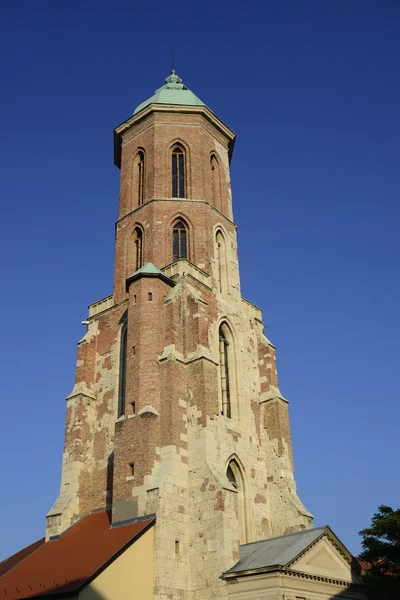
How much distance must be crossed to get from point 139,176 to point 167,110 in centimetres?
392

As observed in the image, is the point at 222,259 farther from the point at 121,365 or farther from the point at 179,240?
the point at 121,365

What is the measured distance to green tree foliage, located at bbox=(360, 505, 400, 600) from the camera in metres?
25.3

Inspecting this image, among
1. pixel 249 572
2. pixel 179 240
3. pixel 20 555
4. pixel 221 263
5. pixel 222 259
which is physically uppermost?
pixel 179 240

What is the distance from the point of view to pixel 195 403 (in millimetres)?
26688

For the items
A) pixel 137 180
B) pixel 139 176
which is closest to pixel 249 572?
pixel 137 180

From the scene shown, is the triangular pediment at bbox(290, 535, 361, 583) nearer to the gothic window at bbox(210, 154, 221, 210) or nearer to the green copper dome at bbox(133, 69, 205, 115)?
the gothic window at bbox(210, 154, 221, 210)

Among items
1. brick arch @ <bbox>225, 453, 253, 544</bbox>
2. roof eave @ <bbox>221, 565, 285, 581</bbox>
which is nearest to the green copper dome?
brick arch @ <bbox>225, 453, 253, 544</bbox>

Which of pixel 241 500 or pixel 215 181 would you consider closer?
pixel 241 500

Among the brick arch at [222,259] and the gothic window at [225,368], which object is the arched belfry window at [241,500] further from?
the brick arch at [222,259]

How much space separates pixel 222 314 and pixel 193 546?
36.8 ft

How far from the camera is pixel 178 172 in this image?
116ft

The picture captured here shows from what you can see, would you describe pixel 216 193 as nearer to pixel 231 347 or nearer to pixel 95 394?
pixel 231 347

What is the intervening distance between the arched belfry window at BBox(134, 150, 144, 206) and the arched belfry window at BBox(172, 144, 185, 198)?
193 cm

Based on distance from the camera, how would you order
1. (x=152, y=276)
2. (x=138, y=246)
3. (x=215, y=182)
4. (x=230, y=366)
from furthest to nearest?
(x=215, y=182)
(x=138, y=246)
(x=230, y=366)
(x=152, y=276)
